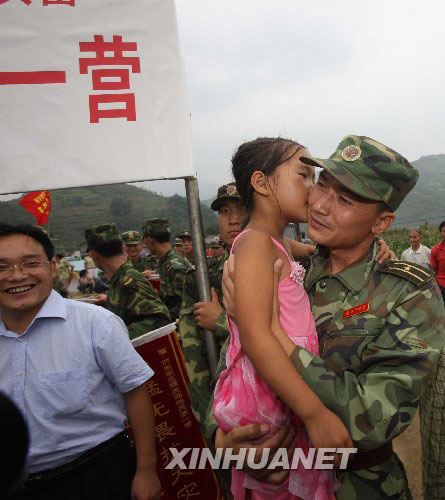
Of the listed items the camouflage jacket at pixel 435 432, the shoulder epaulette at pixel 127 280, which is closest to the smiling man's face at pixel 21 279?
the shoulder epaulette at pixel 127 280

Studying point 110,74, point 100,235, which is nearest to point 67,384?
point 110,74

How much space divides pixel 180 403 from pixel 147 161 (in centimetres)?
165

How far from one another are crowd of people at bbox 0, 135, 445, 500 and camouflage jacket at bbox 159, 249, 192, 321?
2655 millimetres

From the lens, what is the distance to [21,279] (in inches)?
71.4

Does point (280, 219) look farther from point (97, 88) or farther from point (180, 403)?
point (180, 403)

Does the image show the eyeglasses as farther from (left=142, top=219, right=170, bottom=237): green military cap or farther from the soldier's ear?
(left=142, top=219, right=170, bottom=237): green military cap

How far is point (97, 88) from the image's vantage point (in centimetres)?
182

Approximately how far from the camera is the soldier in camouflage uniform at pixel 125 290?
122 inches

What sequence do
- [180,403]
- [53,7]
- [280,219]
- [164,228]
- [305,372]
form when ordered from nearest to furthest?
[305,372] < [280,219] < [53,7] < [180,403] < [164,228]

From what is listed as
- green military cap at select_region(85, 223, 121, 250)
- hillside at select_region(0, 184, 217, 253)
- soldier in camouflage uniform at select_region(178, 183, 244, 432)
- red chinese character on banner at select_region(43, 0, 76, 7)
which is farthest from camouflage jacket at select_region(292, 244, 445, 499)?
hillside at select_region(0, 184, 217, 253)

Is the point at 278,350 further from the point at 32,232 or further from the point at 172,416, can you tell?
the point at 172,416

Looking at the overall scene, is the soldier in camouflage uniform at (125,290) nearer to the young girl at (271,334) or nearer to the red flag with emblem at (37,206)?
the young girl at (271,334)

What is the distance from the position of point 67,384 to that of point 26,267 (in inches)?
23.3

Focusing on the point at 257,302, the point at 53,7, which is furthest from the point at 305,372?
the point at 53,7
